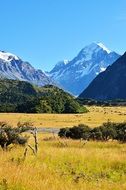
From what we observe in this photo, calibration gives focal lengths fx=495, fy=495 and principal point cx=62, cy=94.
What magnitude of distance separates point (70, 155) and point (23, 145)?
6354mm

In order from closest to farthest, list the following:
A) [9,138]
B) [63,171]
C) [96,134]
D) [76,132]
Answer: [63,171], [9,138], [96,134], [76,132]

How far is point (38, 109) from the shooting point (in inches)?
5945

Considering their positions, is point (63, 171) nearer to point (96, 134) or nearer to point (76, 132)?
point (96, 134)

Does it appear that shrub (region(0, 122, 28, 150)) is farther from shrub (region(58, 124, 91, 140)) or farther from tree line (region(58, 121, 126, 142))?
shrub (region(58, 124, 91, 140))

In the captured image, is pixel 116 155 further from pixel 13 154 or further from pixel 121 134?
pixel 121 134

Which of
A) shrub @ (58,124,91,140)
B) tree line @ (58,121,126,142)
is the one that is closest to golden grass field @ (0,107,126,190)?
tree line @ (58,121,126,142)

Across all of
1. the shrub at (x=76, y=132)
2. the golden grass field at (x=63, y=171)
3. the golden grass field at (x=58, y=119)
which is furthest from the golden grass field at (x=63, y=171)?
the golden grass field at (x=58, y=119)

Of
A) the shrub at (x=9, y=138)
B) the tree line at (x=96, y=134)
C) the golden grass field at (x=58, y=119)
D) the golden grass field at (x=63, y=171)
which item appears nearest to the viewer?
the golden grass field at (x=63, y=171)

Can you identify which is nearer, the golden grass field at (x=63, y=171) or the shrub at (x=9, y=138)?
the golden grass field at (x=63, y=171)

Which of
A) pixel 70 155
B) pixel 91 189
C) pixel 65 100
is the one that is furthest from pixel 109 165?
pixel 65 100

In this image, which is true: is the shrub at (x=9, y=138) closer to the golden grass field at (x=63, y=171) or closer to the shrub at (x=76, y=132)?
the golden grass field at (x=63, y=171)

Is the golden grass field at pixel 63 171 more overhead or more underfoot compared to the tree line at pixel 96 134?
more underfoot

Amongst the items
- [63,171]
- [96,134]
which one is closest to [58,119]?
[96,134]

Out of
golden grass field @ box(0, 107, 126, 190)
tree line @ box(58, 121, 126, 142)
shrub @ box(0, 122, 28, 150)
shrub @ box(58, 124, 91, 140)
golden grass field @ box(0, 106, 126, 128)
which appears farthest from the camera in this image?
golden grass field @ box(0, 106, 126, 128)
